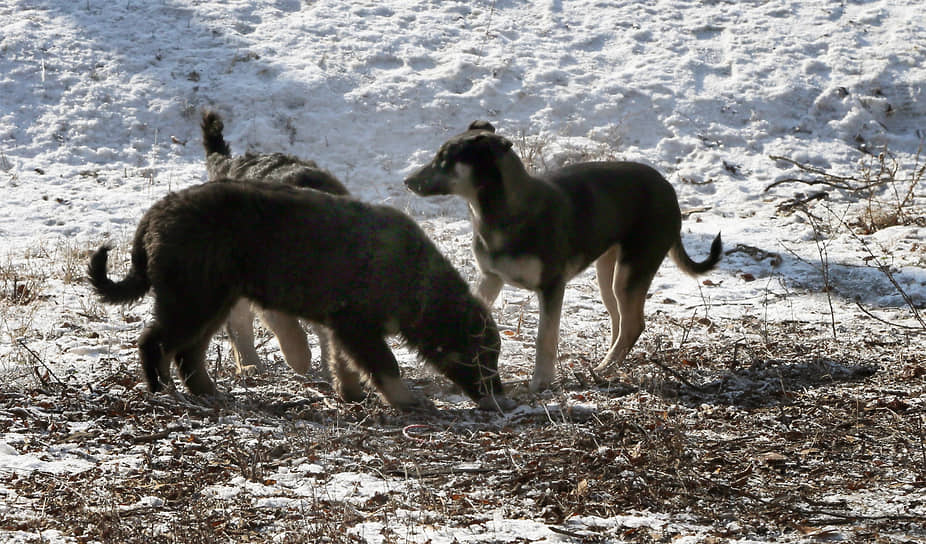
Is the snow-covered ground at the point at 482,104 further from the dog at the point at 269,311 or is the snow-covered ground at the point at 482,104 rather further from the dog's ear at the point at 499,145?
the dog's ear at the point at 499,145

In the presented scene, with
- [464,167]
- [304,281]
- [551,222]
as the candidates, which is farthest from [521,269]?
[304,281]

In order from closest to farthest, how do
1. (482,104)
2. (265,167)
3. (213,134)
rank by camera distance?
(265,167)
(213,134)
(482,104)

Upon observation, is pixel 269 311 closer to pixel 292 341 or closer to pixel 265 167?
pixel 292 341

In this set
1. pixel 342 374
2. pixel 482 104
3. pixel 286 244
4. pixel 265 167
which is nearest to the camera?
pixel 286 244

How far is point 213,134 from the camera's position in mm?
7391

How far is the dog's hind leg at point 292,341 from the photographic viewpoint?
621cm

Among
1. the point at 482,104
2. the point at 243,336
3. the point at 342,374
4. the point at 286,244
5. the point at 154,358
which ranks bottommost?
the point at 243,336

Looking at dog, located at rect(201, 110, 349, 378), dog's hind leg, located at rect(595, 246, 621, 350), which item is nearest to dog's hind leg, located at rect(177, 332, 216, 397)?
dog, located at rect(201, 110, 349, 378)

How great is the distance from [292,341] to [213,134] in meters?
2.06

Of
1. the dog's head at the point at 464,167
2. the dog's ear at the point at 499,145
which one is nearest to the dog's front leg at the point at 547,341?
the dog's head at the point at 464,167

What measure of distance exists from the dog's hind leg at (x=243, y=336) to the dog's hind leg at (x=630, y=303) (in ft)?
8.00

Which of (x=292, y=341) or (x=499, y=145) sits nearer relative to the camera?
(x=499, y=145)

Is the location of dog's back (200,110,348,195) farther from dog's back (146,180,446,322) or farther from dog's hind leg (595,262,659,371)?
dog's hind leg (595,262,659,371)

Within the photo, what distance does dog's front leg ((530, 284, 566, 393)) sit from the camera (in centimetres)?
603
